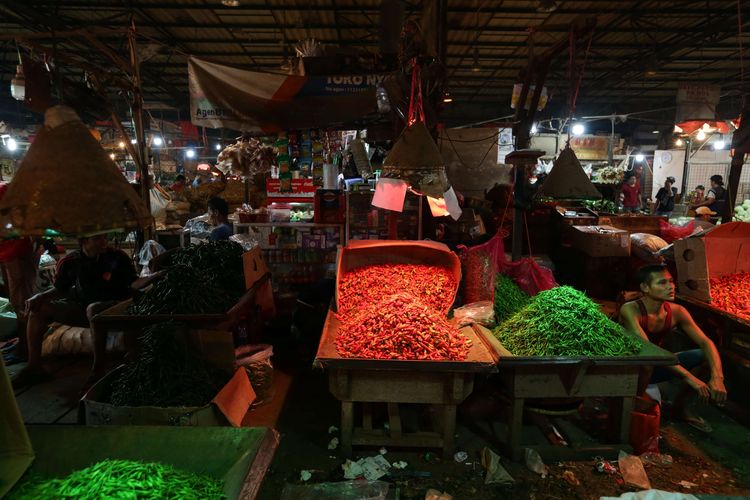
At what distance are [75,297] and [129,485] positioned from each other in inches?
158

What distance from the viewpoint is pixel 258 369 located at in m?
4.63

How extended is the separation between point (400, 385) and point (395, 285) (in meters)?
1.33

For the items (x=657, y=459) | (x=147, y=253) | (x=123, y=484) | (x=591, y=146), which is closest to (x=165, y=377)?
(x=123, y=484)

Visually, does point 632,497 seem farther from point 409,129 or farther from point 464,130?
point 464,130

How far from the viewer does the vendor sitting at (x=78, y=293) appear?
5012 millimetres

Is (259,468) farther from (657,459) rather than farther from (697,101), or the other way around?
(697,101)

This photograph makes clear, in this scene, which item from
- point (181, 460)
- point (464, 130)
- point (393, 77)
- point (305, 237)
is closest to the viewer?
point (181, 460)

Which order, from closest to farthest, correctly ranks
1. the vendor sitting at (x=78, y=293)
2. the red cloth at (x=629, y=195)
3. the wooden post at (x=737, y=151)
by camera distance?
the vendor sitting at (x=78, y=293), the wooden post at (x=737, y=151), the red cloth at (x=629, y=195)

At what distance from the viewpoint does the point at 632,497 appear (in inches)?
105

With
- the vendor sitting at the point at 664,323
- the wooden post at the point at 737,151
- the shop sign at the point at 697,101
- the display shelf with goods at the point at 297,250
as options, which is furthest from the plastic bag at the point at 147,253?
the shop sign at the point at 697,101

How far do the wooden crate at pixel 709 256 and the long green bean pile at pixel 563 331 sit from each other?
224 centimetres

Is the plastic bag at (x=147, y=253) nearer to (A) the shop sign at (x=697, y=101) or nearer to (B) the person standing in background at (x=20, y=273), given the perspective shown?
(B) the person standing in background at (x=20, y=273)

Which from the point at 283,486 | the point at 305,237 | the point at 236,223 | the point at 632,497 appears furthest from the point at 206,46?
the point at 632,497

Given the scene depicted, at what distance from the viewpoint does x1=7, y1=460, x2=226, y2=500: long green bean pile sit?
6.59 feet
